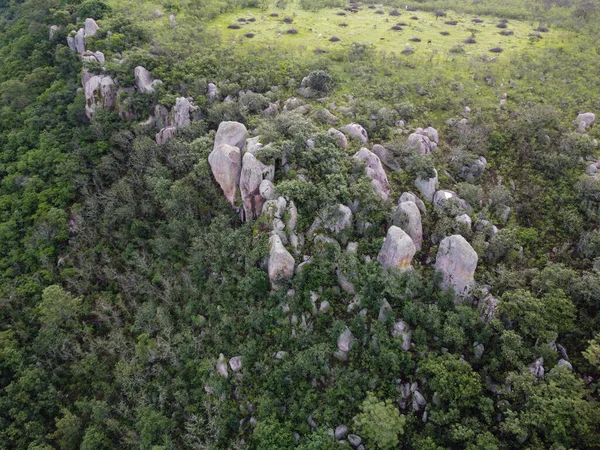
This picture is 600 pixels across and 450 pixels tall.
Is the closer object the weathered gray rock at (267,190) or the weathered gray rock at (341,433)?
the weathered gray rock at (341,433)

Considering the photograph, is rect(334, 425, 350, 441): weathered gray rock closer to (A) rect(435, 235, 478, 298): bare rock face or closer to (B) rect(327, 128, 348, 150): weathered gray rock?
(A) rect(435, 235, 478, 298): bare rock face

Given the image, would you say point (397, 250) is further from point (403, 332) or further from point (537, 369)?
point (537, 369)

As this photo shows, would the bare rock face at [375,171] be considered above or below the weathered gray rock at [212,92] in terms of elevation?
below

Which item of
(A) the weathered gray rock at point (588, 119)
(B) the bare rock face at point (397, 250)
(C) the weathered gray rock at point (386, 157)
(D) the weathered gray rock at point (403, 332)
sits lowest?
(D) the weathered gray rock at point (403, 332)

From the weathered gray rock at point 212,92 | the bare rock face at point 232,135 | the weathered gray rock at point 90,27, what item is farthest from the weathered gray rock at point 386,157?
the weathered gray rock at point 90,27

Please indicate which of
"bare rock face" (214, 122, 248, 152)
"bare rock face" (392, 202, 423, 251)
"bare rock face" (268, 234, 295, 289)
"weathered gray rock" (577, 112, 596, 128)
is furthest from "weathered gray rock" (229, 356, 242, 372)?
"weathered gray rock" (577, 112, 596, 128)

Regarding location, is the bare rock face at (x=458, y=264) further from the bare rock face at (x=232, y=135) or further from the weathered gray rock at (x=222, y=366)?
the bare rock face at (x=232, y=135)

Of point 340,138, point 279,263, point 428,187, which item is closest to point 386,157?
point 340,138

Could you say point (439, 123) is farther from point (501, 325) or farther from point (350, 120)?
point (501, 325)
